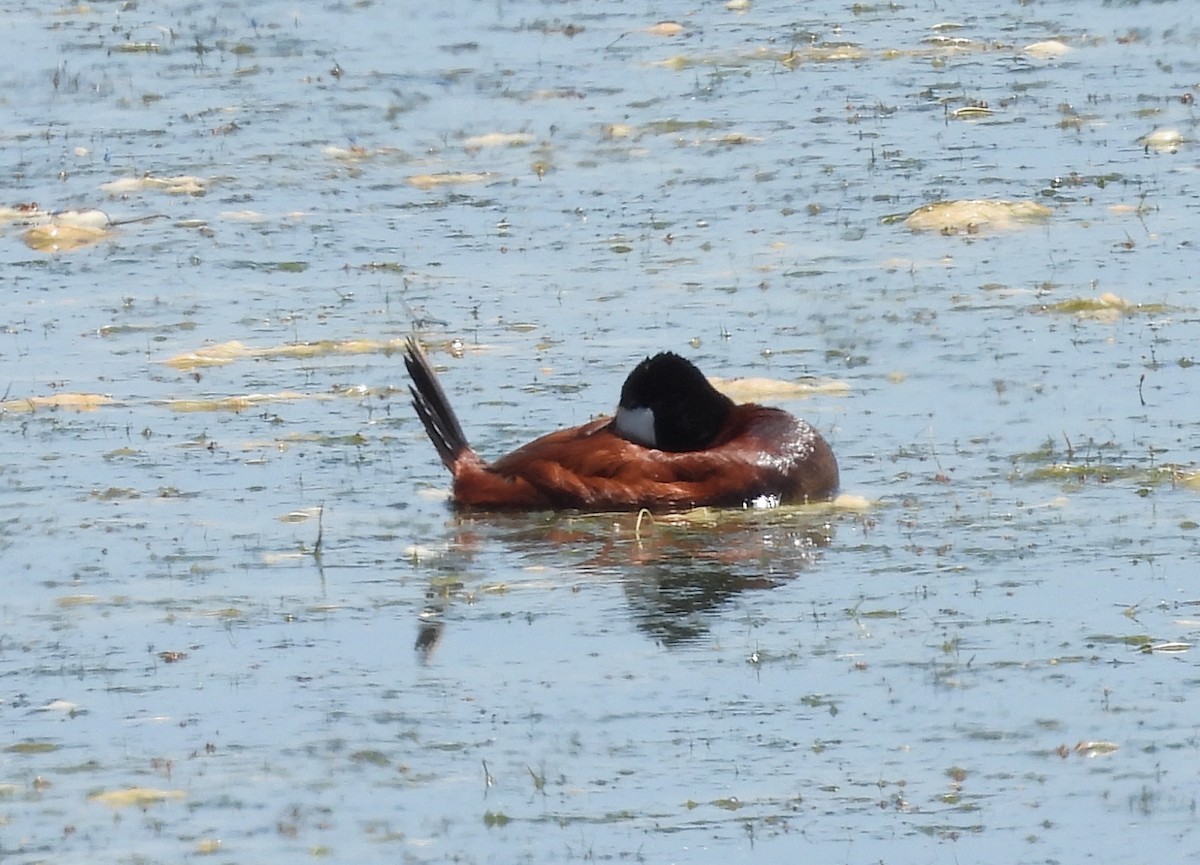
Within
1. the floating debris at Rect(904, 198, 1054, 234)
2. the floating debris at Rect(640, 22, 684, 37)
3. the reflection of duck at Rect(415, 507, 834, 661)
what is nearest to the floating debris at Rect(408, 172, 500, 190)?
the floating debris at Rect(904, 198, 1054, 234)

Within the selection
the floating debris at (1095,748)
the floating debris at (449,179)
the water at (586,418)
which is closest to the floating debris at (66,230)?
the water at (586,418)

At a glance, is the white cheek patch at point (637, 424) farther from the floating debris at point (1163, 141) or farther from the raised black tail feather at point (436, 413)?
the floating debris at point (1163, 141)

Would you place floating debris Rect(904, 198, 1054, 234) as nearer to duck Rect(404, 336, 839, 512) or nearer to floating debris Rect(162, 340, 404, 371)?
floating debris Rect(162, 340, 404, 371)

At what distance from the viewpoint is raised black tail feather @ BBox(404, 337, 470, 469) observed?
11.0 m

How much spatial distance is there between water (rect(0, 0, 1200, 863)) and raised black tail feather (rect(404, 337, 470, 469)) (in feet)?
0.59

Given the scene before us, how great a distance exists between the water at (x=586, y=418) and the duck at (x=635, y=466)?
0.38 feet

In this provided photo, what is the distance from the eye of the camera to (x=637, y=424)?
36.0 feet

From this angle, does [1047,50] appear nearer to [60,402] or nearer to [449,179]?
[449,179]

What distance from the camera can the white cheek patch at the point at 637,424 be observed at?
1092 cm

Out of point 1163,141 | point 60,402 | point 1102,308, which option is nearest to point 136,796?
point 60,402

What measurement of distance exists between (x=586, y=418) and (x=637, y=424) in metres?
0.85

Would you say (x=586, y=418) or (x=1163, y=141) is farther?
(x=1163, y=141)

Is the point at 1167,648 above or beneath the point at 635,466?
above

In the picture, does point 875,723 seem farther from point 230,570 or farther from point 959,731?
point 230,570
